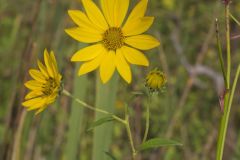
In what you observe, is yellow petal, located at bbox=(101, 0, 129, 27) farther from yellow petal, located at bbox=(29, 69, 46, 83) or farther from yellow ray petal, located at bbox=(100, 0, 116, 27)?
yellow petal, located at bbox=(29, 69, 46, 83)

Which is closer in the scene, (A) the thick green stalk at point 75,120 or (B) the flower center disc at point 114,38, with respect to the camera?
(B) the flower center disc at point 114,38

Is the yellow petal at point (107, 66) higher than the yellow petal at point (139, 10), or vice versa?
the yellow petal at point (139, 10)

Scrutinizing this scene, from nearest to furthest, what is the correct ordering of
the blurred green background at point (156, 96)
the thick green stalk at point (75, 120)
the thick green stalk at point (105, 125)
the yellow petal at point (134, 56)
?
1. the yellow petal at point (134, 56)
2. the thick green stalk at point (105, 125)
3. the thick green stalk at point (75, 120)
4. the blurred green background at point (156, 96)

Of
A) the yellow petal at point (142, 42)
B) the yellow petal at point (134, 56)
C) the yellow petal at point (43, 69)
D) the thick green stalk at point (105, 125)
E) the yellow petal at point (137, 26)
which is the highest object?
the yellow petal at point (137, 26)

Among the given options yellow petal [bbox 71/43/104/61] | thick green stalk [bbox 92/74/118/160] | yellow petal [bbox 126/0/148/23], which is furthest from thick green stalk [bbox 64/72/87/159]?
yellow petal [bbox 126/0/148/23]

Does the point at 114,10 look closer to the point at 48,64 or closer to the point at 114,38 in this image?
the point at 114,38

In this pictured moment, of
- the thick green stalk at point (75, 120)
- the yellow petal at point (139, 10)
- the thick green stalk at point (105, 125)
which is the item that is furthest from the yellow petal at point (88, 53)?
the thick green stalk at point (75, 120)

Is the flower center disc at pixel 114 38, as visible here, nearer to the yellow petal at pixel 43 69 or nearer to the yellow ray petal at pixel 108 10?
the yellow ray petal at pixel 108 10
